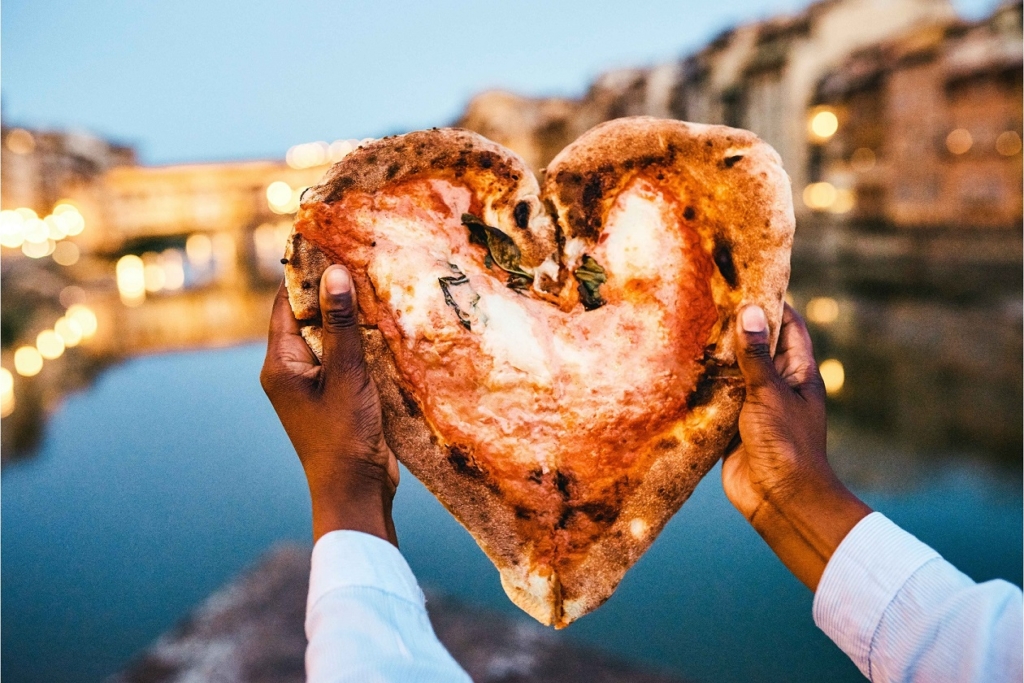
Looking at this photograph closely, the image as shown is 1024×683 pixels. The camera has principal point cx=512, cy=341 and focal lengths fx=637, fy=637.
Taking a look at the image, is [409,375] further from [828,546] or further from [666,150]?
[828,546]

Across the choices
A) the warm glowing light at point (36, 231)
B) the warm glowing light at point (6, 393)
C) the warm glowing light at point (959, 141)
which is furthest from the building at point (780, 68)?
the warm glowing light at point (36, 231)

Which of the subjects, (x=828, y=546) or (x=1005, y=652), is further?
(x=828, y=546)

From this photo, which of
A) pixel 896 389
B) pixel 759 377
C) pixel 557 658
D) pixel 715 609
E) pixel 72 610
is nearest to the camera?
pixel 759 377

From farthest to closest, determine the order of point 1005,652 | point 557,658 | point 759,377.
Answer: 1. point 557,658
2. point 759,377
3. point 1005,652

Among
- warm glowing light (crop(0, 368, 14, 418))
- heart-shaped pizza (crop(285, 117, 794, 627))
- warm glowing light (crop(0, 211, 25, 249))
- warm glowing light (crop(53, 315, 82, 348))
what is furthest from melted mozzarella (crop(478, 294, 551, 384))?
warm glowing light (crop(0, 211, 25, 249))

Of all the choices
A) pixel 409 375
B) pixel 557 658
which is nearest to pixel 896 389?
pixel 557 658

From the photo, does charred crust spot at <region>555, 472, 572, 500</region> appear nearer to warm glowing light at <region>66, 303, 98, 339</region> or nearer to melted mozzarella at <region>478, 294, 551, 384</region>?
melted mozzarella at <region>478, 294, 551, 384</region>

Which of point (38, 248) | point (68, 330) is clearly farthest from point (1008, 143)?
point (38, 248)
